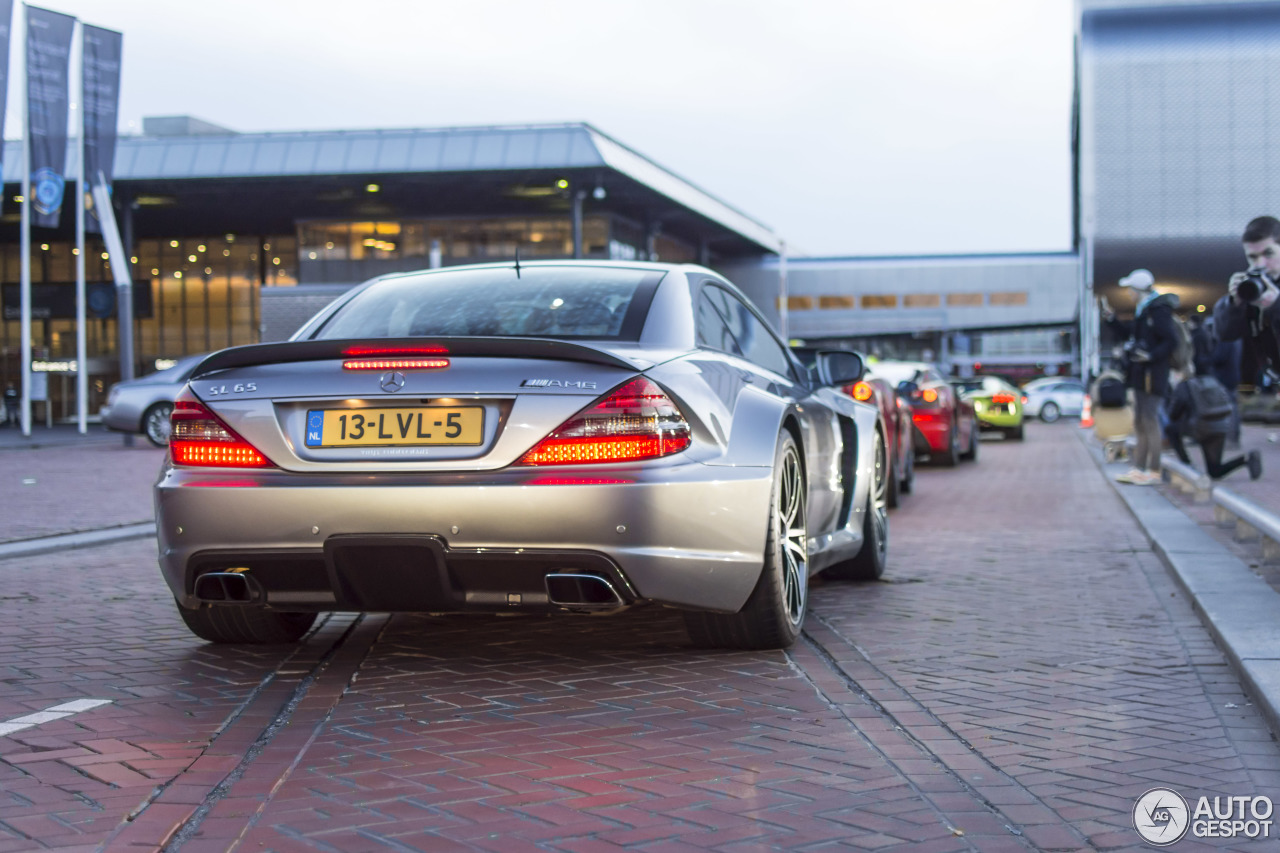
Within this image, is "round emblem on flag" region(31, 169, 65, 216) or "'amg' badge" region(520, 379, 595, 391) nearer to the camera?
"'amg' badge" region(520, 379, 595, 391)

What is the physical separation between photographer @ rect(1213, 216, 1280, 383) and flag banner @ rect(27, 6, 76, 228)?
2672 centimetres

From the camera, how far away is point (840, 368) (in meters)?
6.69

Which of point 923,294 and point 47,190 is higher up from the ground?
point 923,294

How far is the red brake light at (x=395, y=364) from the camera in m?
4.49

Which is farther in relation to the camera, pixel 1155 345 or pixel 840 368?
pixel 1155 345

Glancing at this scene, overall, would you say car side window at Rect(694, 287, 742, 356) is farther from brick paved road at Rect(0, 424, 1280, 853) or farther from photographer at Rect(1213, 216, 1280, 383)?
photographer at Rect(1213, 216, 1280, 383)

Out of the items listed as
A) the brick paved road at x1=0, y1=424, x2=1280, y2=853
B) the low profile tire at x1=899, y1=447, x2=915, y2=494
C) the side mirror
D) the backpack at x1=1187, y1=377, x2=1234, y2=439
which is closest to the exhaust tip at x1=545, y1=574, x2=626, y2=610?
the brick paved road at x1=0, y1=424, x2=1280, y2=853

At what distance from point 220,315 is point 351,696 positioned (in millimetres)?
53948

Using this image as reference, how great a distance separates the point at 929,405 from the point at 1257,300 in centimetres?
1193

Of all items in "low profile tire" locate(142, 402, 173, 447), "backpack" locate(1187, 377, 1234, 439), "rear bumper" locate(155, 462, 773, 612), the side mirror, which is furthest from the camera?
"low profile tire" locate(142, 402, 173, 447)

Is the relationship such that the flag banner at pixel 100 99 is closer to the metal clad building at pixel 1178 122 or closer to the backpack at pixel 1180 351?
the backpack at pixel 1180 351

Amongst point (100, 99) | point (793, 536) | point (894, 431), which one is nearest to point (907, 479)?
point (894, 431)

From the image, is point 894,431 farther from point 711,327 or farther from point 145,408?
point 145,408

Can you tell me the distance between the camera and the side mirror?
661 cm
